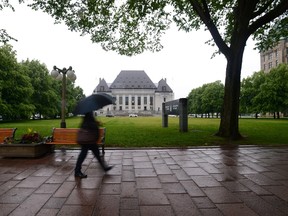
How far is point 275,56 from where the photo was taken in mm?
85438

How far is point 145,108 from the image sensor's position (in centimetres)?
13612

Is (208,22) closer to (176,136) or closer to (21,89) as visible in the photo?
(176,136)

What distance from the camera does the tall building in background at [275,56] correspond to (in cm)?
7981

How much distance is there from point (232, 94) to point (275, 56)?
81.5 meters

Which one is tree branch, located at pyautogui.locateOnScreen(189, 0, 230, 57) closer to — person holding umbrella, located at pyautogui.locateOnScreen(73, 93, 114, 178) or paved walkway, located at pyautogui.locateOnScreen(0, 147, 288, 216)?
paved walkway, located at pyautogui.locateOnScreen(0, 147, 288, 216)

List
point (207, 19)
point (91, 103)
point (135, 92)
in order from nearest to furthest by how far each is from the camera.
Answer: point (91, 103), point (207, 19), point (135, 92)

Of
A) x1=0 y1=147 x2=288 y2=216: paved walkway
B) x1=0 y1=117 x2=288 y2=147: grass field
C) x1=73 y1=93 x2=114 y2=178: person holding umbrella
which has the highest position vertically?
x1=73 y1=93 x2=114 y2=178: person holding umbrella

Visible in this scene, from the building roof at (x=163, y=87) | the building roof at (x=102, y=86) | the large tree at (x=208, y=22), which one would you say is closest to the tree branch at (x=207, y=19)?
the large tree at (x=208, y=22)

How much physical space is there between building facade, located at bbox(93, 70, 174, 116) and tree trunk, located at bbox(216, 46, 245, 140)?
11667 cm

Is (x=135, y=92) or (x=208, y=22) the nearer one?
(x=208, y=22)

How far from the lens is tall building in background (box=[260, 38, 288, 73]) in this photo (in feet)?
262

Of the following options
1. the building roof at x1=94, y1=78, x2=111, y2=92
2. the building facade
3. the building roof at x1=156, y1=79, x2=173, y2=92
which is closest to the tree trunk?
the building facade

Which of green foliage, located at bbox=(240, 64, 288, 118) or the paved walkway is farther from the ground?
green foliage, located at bbox=(240, 64, 288, 118)

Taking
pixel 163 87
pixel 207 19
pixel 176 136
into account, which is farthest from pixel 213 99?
pixel 163 87
